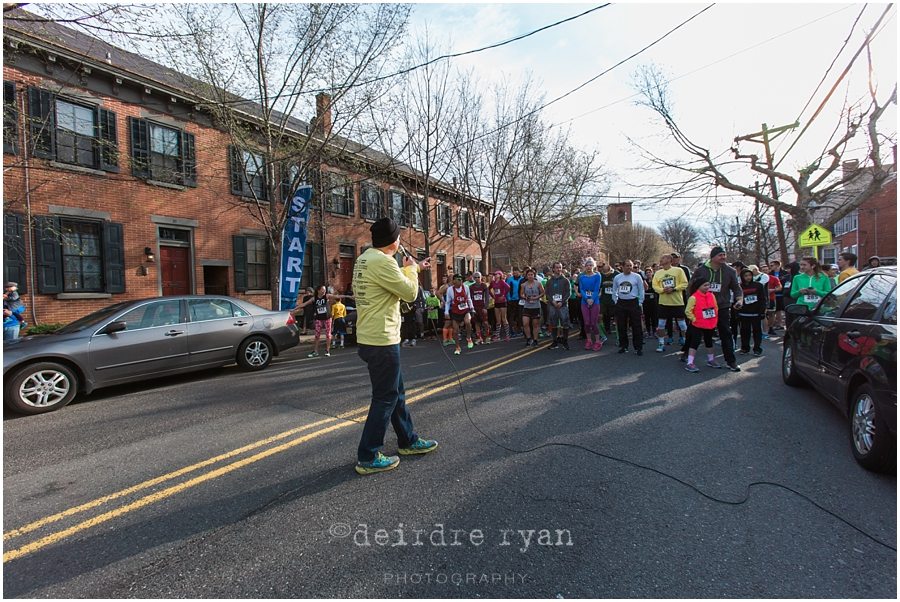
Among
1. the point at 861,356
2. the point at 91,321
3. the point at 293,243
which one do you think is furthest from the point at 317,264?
the point at 861,356

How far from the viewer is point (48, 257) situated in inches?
430

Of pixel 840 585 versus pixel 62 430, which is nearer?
pixel 840 585

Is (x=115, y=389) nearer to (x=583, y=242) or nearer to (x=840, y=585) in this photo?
(x=840, y=585)

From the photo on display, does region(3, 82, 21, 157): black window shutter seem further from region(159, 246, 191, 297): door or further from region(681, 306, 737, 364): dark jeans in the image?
region(681, 306, 737, 364): dark jeans

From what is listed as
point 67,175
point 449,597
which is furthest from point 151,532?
point 67,175

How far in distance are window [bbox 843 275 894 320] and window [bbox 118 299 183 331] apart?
8.55m

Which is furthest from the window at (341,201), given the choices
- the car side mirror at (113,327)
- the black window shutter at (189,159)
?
the car side mirror at (113,327)

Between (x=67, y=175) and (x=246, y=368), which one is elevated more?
(x=67, y=175)

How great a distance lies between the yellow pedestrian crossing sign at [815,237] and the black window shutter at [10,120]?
19.4 meters

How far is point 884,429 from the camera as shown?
3.07 m

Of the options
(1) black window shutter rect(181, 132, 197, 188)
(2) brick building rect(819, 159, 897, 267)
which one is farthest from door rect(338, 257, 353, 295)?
(2) brick building rect(819, 159, 897, 267)

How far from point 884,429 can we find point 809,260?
6.87 metres

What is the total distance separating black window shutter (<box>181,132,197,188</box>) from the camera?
1365 cm

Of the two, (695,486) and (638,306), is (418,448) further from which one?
(638,306)
